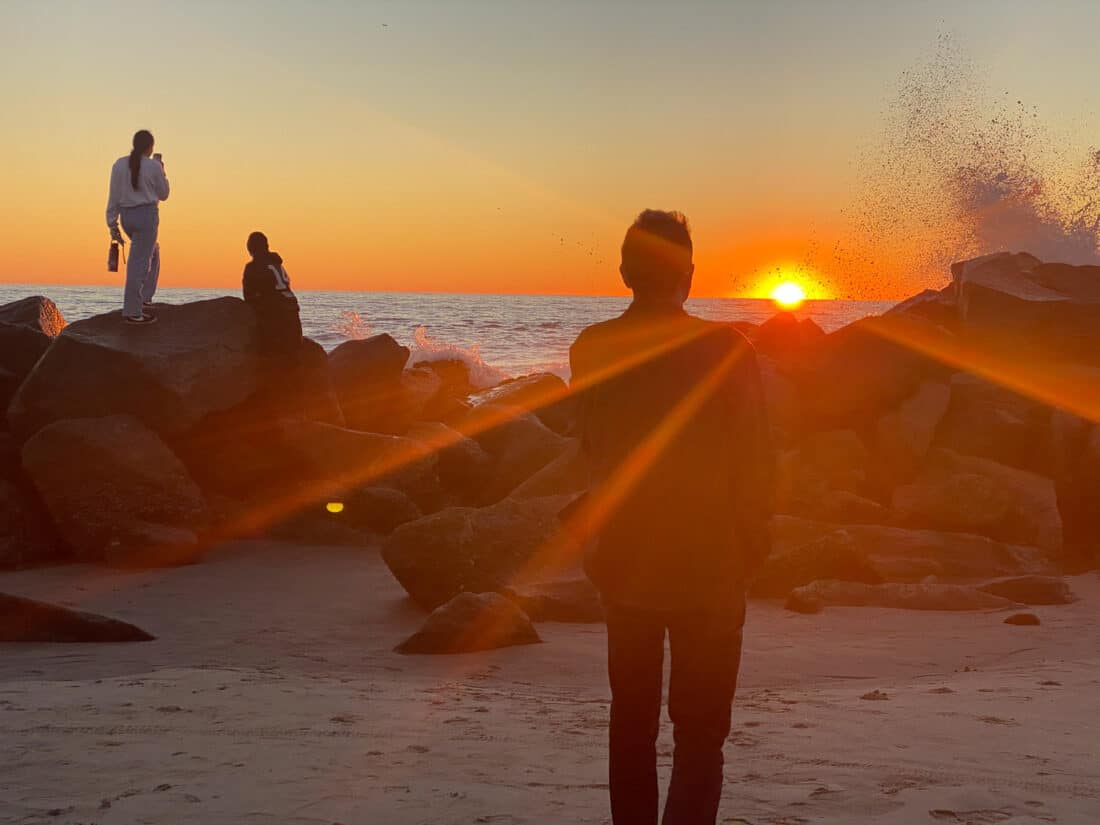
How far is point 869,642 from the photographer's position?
719 centimetres

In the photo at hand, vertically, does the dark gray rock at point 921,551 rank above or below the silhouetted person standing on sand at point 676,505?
below

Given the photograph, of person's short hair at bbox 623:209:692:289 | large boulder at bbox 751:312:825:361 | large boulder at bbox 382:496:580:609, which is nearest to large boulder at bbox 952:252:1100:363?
large boulder at bbox 751:312:825:361

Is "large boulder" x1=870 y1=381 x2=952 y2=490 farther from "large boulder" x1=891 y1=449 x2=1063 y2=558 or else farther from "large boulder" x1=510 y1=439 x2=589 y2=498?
"large boulder" x1=510 y1=439 x2=589 y2=498

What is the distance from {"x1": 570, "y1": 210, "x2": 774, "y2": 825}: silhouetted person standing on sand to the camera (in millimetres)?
2887

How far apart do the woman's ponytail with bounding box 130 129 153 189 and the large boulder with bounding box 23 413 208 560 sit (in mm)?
2525

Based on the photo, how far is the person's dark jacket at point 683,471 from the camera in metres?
2.88

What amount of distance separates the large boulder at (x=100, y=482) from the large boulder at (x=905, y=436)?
24.0ft

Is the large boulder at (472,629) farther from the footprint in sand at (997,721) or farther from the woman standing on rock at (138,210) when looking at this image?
the woman standing on rock at (138,210)

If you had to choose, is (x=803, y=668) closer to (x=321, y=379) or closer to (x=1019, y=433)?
(x=1019, y=433)


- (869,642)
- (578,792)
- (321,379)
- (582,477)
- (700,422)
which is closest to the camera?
(700,422)

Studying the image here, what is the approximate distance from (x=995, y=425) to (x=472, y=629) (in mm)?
7551

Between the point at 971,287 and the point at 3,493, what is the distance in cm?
1159

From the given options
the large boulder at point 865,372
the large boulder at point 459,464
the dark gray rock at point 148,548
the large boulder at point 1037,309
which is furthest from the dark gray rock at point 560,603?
the large boulder at point 1037,309

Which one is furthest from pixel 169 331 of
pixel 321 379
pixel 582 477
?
pixel 582 477
